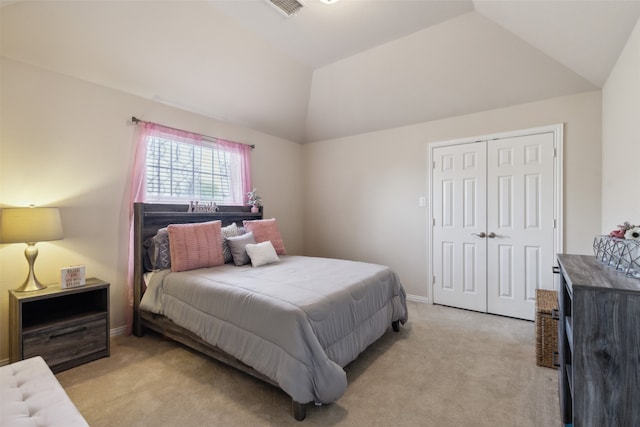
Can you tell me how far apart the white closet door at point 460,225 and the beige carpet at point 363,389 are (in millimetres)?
897

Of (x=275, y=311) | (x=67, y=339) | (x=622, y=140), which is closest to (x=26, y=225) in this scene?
(x=67, y=339)

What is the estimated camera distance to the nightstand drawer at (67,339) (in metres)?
2.12

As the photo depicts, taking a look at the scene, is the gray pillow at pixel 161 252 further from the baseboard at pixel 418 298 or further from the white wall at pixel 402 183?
the baseboard at pixel 418 298

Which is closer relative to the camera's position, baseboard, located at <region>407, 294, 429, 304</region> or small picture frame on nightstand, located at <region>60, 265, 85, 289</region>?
small picture frame on nightstand, located at <region>60, 265, 85, 289</region>

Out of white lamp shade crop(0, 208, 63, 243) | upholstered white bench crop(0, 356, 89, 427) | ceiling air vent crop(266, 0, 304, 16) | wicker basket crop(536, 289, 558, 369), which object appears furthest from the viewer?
ceiling air vent crop(266, 0, 304, 16)

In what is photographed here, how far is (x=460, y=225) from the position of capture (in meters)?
3.64

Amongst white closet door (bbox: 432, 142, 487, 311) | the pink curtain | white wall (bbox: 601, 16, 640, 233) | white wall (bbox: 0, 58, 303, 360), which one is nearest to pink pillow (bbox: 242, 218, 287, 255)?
the pink curtain

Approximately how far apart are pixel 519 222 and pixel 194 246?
11.5ft

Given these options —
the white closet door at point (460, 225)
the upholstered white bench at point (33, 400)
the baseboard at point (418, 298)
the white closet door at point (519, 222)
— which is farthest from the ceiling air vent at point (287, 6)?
the baseboard at point (418, 298)

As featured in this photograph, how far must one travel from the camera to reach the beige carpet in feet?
5.63

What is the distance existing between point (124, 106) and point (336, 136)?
2.84 metres

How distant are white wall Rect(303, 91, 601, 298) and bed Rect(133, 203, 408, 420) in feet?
4.34

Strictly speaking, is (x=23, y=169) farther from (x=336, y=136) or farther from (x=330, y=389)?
(x=336, y=136)

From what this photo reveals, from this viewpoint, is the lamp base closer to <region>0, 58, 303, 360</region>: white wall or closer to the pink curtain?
<region>0, 58, 303, 360</region>: white wall
